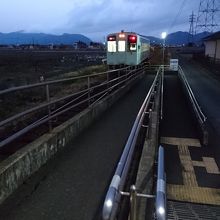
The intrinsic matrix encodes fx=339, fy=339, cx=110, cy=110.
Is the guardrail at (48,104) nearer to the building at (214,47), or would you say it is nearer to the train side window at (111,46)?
the train side window at (111,46)

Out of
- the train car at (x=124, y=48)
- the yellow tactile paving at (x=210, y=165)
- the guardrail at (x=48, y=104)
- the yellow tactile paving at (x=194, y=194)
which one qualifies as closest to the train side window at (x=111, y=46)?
the train car at (x=124, y=48)

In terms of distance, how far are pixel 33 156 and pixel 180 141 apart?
24.4 feet

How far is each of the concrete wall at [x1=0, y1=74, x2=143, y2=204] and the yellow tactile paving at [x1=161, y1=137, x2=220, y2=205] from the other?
249 centimetres

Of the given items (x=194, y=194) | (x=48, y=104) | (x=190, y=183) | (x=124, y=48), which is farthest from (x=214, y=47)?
(x=48, y=104)

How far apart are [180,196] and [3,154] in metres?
3.67

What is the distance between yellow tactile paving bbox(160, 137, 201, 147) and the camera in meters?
11.4

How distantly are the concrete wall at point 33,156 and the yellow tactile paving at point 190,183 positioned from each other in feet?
8.16

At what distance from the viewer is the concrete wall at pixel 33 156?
4391 millimetres

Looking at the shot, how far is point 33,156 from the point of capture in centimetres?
521

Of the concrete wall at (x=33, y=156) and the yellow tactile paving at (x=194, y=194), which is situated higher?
the concrete wall at (x=33, y=156)

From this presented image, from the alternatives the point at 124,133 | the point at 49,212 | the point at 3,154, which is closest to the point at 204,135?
the point at 124,133

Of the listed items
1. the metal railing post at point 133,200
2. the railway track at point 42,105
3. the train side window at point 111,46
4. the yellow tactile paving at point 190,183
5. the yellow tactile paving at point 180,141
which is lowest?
the yellow tactile paving at point 180,141

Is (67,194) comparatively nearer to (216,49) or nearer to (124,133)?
(124,133)

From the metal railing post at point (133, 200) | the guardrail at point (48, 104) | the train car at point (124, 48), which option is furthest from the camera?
the train car at point (124, 48)
